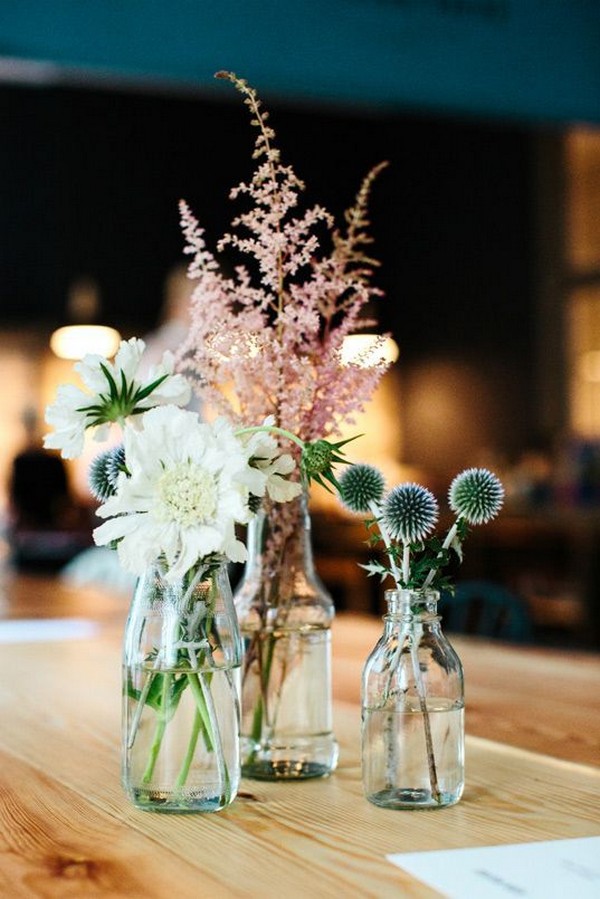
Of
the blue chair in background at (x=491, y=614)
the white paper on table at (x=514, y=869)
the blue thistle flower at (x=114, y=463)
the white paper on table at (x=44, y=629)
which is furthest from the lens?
the blue chair in background at (x=491, y=614)

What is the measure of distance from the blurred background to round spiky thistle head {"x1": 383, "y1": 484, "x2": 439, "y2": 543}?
3.09 m

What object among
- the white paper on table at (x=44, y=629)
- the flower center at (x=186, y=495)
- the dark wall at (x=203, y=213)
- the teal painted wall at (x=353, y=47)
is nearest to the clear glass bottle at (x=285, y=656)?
the flower center at (x=186, y=495)

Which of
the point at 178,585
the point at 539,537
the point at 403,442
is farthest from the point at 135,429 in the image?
the point at 403,442

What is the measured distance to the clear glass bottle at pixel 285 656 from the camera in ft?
3.44

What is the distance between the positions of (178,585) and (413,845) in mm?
248

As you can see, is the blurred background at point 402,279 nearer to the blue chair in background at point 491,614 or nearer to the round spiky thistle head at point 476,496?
the blue chair in background at point 491,614

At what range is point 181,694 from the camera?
907 mm

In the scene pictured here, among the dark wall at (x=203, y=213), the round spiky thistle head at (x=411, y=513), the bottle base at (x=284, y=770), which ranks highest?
the dark wall at (x=203, y=213)

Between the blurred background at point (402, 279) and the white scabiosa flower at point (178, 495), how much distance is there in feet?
10.3

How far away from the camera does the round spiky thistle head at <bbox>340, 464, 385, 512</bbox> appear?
968 millimetres

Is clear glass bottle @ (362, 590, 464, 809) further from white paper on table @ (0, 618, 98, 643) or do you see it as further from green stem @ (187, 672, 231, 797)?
white paper on table @ (0, 618, 98, 643)

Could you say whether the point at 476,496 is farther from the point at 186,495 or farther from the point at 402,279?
the point at 402,279

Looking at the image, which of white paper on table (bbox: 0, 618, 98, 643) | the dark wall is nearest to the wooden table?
white paper on table (bbox: 0, 618, 98, 643)

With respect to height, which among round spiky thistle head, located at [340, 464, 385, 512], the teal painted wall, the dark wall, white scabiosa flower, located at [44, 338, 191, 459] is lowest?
round spiky thistle head, located at [340, 464, 385, 512]
